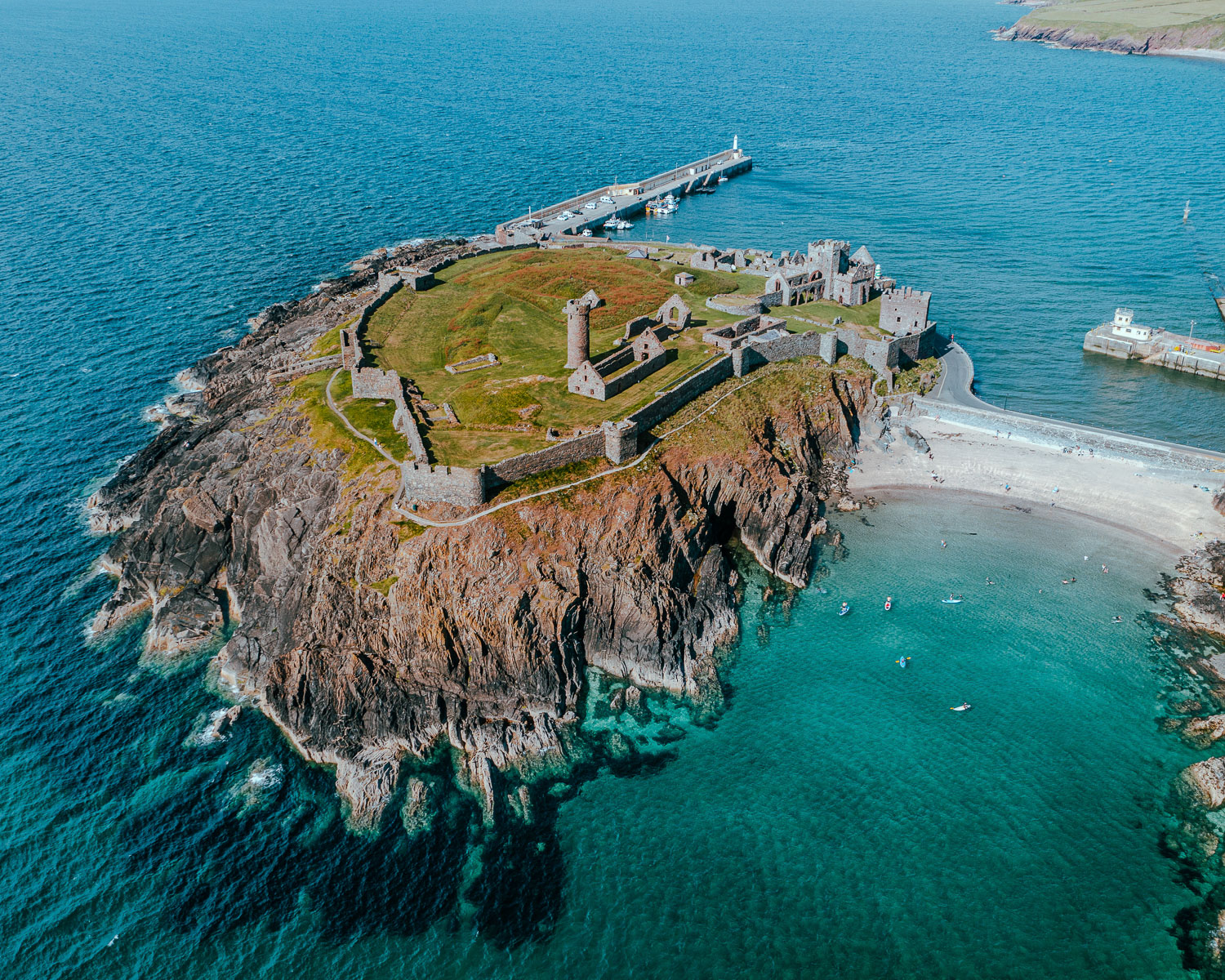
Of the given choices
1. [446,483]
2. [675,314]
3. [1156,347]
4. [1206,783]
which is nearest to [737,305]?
[675,314]

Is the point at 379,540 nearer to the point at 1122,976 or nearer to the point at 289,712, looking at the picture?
the point at 289,712

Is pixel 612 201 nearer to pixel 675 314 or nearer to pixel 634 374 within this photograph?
pixel 675 314

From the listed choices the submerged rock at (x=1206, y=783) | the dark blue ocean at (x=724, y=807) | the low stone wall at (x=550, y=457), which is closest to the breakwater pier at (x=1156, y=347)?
the dark blue ocean at (x=724, y=807)

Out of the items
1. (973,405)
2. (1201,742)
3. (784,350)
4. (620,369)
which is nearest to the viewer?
(1201,742)

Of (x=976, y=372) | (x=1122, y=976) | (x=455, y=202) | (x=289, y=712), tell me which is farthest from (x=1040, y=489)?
(x=455, y=202)

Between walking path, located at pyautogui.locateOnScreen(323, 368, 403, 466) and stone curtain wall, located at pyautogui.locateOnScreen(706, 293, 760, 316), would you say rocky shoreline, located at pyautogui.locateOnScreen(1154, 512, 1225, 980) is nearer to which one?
stone curtain wall, located at pyautogui.locateOnScreen(706, 293, 760, 316)

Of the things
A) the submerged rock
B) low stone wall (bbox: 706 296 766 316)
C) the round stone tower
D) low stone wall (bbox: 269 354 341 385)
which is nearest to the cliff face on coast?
low stone wall (bbox: 269 354 341 385)
